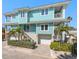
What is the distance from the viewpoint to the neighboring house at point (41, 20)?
216 inches

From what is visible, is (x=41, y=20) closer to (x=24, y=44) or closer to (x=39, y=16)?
(x=39, y=16)

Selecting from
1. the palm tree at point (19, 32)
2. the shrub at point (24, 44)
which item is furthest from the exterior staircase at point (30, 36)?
the shrub at point (24, 44)

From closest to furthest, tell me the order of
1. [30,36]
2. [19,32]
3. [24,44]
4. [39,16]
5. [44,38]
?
[24,44] → [19,32] → [44,38] → [30,36] → [39,16]

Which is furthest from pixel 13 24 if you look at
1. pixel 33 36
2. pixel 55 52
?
pixel 55 52

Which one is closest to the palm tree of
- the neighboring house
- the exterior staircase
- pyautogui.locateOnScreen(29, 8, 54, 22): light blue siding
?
the exterior staircase

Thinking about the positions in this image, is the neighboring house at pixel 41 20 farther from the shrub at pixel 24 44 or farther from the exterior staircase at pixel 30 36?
the shrub at pixel 24 44

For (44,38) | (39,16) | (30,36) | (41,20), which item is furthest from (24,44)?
(39,16)

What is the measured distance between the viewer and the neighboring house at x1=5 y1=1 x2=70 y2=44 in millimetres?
5496

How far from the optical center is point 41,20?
19.3ft

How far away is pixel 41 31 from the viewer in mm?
5762

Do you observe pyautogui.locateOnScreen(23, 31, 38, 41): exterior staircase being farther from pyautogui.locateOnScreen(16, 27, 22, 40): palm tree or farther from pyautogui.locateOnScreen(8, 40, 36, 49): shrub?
pyautogui.locateOnScreen(8, 40, 36, 49): shrub

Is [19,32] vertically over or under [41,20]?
under

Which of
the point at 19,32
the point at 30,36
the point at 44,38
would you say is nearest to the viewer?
the point at 19,32

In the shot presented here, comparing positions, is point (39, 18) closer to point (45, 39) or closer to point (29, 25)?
point (29, 25)
